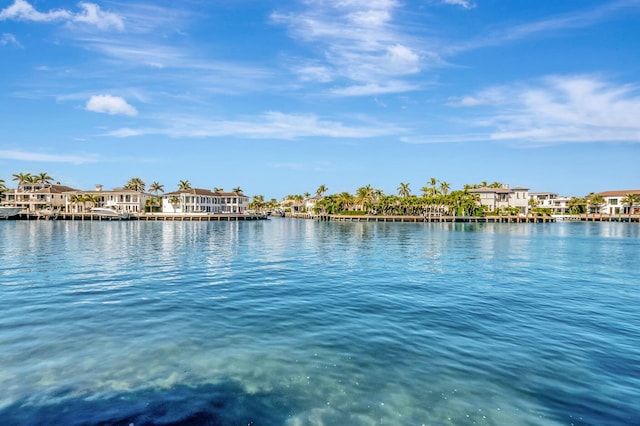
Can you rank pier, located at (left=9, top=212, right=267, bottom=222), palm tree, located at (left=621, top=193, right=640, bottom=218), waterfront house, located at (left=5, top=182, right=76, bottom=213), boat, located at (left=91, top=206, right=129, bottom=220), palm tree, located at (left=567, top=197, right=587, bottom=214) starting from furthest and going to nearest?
palm tree, located at (left=567, top=197, right=587, bottom=214)
palm tree, located at (left=621, top=193, right=640, bottom=218)
waterfront house, located at (left=5, top=182, right=76, bottom=213)
boat, located at (left=91, top=206, right=129, bottom=220)
pier, located at (left=9, top=212, right=267, bottom=222)

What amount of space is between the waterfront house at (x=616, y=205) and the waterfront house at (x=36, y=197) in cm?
20544

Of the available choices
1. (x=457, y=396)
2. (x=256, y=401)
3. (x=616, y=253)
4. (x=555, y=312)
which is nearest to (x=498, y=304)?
(x=555, y=312)

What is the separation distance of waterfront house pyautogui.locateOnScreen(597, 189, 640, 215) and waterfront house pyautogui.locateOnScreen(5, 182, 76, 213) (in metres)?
205

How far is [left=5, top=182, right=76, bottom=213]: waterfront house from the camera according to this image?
13238 cm

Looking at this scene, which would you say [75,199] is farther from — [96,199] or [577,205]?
[577,205]

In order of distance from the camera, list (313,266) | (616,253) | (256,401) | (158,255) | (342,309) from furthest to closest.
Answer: (616,253) → (158,255) → (313,266) → (342,309) → (256,401)

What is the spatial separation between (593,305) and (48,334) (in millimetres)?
22767

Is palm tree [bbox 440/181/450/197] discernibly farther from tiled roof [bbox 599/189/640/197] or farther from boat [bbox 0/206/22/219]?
boat [bbox 0/206/22/219]

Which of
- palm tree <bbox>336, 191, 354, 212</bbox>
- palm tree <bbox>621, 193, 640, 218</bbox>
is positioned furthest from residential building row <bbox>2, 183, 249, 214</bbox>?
palm tree <bbox>621, 193, 640, 218</bbox>

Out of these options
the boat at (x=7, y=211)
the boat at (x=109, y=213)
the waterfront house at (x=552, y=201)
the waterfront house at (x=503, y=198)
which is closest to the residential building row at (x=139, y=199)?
the waterfront house at (x=503, y=198)

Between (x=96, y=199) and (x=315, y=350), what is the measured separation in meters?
148

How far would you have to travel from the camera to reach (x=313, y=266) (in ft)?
99.6

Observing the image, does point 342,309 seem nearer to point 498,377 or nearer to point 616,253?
point 498,377

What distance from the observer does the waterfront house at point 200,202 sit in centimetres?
13575
